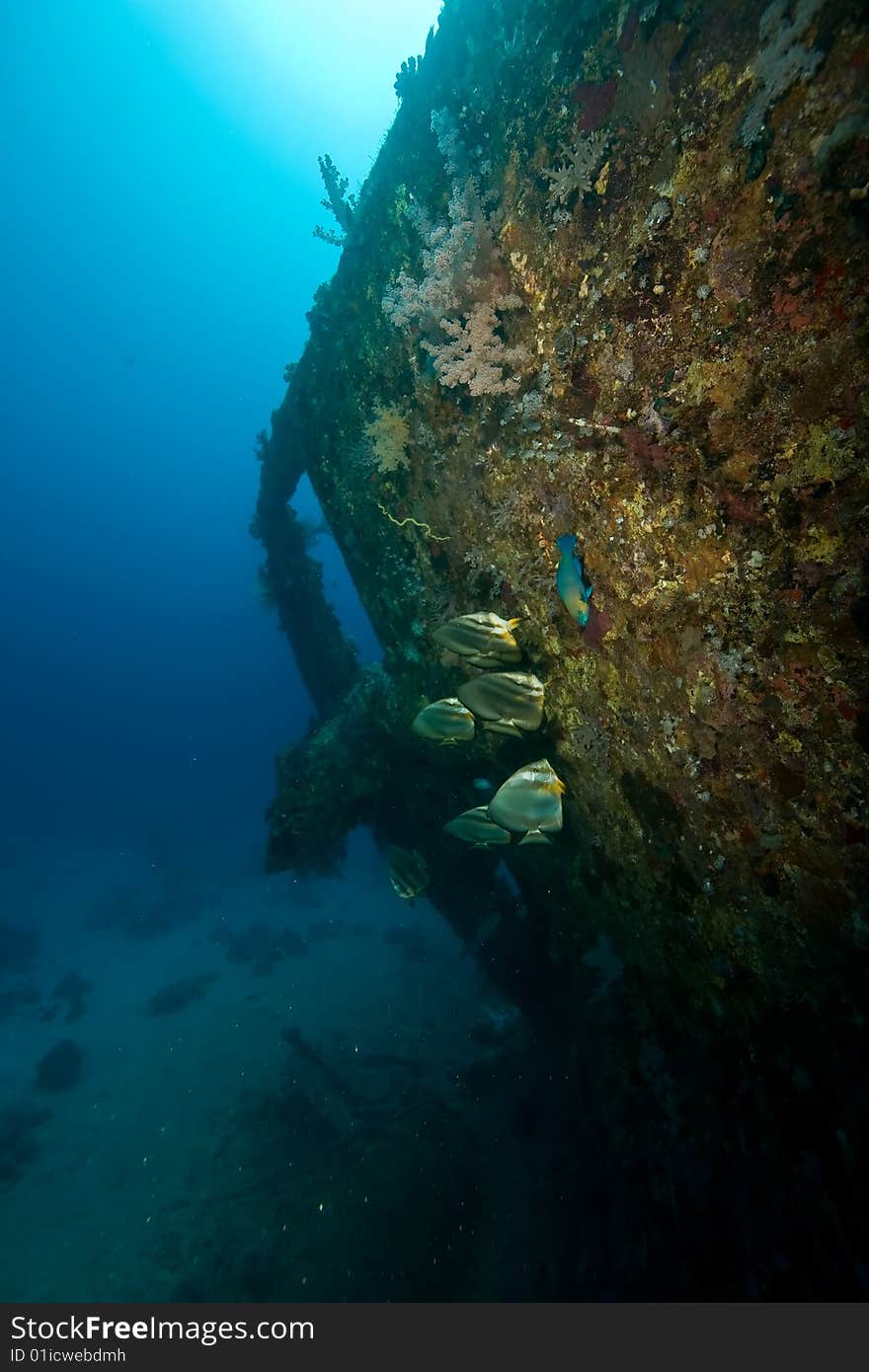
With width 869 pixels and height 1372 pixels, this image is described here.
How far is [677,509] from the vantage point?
223 cm

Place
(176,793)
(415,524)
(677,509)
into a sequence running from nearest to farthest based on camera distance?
1. (677,509)
2. (415,524)
3. (176,793)

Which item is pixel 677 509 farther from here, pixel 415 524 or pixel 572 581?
pixel 415 524

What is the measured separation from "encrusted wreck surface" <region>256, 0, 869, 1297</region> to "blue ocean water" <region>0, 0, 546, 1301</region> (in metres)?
2.38

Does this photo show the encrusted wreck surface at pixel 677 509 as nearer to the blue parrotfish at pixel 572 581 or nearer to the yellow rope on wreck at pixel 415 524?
the yellow rope on wreck at pixel 415 524

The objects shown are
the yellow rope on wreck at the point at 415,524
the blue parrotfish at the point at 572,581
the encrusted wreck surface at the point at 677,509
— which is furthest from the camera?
the yellow rope on wreck at the point at 415,524

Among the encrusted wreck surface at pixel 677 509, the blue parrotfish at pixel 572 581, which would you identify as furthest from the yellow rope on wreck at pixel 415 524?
the blue parrotfish at pixel 572 581

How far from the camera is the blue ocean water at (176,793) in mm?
7375

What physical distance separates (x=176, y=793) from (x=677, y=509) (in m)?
75.1

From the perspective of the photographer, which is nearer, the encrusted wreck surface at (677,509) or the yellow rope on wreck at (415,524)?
the encrusted wreck surface at (677,509)

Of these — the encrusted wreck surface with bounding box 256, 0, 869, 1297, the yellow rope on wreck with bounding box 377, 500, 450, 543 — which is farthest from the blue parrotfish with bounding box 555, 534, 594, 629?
the yellow rope on wreck with bounding box 377, 500, 450, 543

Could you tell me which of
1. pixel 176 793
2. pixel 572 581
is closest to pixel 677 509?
pixel 572 581

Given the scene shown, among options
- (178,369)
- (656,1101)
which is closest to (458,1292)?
(656,1101)

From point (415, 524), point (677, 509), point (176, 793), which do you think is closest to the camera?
point (677, 509)

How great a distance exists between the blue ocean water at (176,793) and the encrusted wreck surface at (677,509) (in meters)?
2.38
